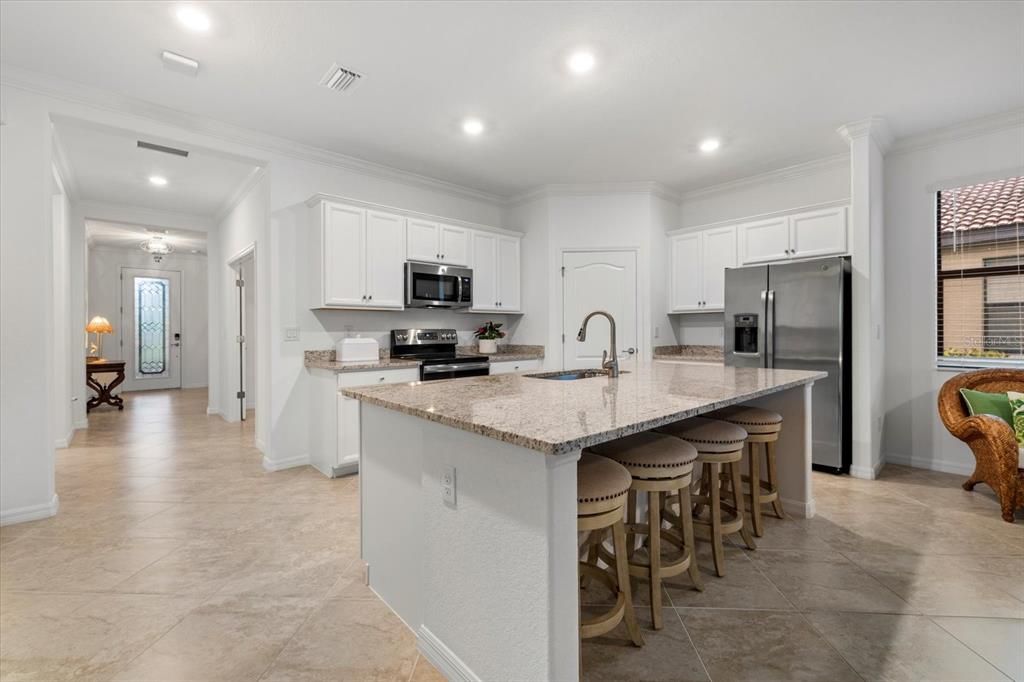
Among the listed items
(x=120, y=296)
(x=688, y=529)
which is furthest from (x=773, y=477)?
(x=120, y=296)

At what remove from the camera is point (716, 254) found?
15.6ft

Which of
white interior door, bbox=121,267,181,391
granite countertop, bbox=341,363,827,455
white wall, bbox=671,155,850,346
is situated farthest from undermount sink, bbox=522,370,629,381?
white interior door, bbox=121,267,181,391

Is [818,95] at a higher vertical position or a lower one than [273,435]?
higher

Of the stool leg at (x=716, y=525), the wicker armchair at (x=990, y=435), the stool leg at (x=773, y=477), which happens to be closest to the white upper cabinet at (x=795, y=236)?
the wicker armchair at (x=990, y=435)

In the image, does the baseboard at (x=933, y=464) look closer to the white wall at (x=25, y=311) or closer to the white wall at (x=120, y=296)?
the white wall at (x=25, y=311)

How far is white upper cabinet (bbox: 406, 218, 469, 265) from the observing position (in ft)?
14.3

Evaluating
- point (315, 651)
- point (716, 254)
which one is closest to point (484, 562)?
point (315, 651)

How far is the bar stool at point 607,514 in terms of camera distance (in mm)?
1451

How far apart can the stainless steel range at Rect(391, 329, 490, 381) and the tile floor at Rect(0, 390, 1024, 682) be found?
135 centimetres

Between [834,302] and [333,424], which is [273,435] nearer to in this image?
[333,424]

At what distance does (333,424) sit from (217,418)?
139 inches

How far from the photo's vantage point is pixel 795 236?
13.7 feet

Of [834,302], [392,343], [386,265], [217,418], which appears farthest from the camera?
[217,418]

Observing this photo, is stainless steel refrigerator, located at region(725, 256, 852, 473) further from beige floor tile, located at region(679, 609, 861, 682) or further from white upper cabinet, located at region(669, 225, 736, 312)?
beige floor tile, located at region(679, 609, 861, 682)
